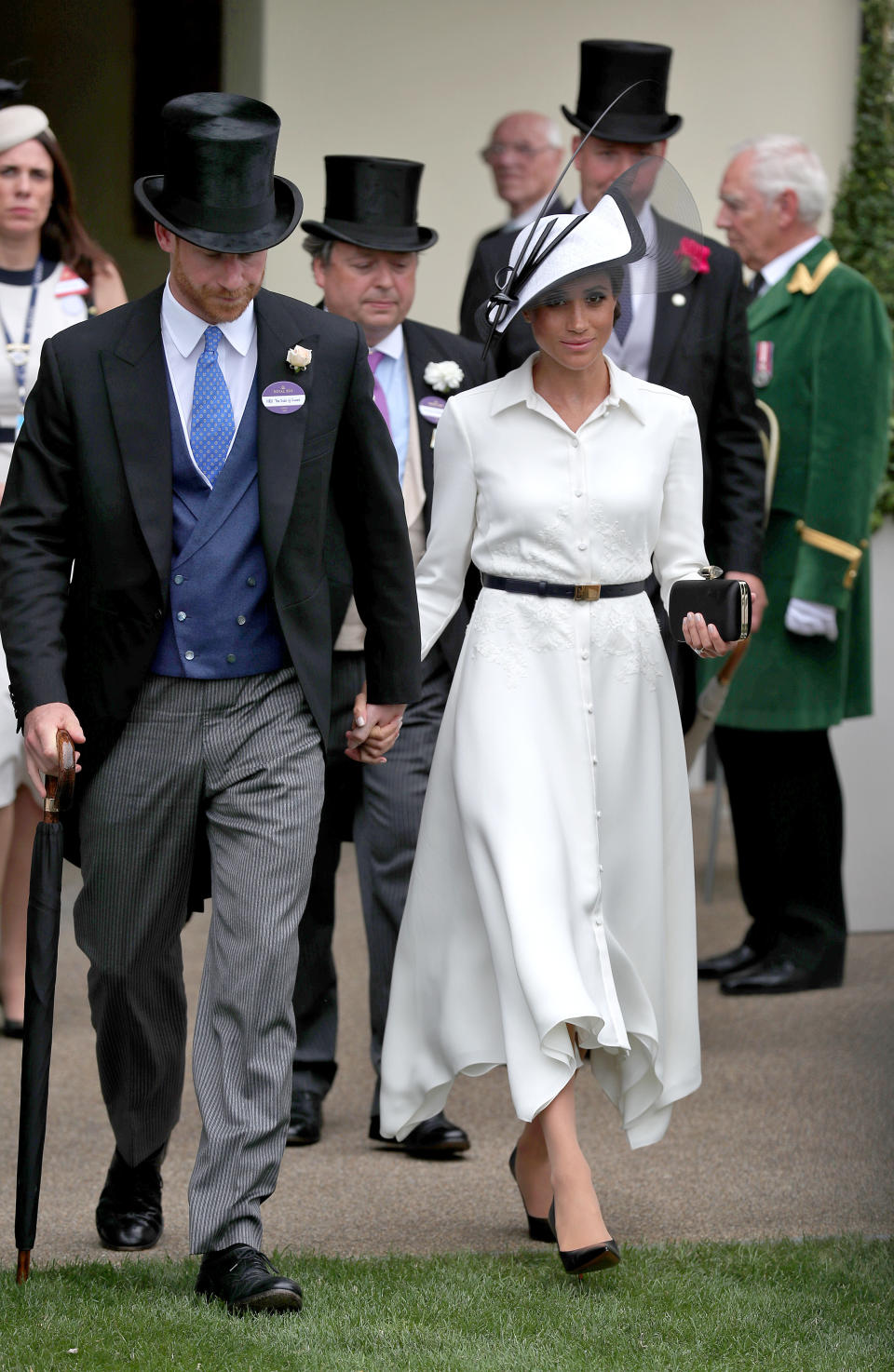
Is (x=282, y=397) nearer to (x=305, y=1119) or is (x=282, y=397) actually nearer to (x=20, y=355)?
(x=20, y=355)

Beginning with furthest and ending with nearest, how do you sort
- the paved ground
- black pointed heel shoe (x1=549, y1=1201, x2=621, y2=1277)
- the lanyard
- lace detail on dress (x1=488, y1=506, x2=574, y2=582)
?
1. the lanyard
2. the paved ground
3. lace detail on dress (x1=488, y1=506, x2=574, y2=582)
4. black pointed heel shoe (x1=549, y1=1201, x2=621, y2=1277)

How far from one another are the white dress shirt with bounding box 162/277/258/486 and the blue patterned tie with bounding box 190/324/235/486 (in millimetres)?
11

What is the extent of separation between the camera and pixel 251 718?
3.93 metres

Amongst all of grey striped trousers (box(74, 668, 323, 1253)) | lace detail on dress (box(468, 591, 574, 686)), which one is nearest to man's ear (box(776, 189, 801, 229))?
lace detail on dress (box(468, 591, 574, 686))

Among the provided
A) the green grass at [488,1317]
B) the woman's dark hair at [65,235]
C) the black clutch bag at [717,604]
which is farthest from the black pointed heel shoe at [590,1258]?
the woman's dark hair at [65,235]

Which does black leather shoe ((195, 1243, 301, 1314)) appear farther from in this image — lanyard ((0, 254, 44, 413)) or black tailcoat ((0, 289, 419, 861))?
lanyard ((0, 254, 44, 413))

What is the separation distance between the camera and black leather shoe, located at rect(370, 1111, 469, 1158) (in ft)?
16.2

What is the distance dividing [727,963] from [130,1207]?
285cm

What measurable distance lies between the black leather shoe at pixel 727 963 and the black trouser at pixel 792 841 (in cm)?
3

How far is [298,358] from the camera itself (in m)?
3.90

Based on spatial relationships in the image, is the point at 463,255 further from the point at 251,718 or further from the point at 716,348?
the point at 251,718

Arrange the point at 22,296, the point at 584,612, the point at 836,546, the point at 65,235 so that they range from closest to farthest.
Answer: the point at 584,612
the point at 22,296
the point at 65,235
the point at 836,546

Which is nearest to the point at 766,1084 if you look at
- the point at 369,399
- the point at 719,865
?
the point at 369,399

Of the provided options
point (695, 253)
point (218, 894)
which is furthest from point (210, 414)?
point (695, 253)
